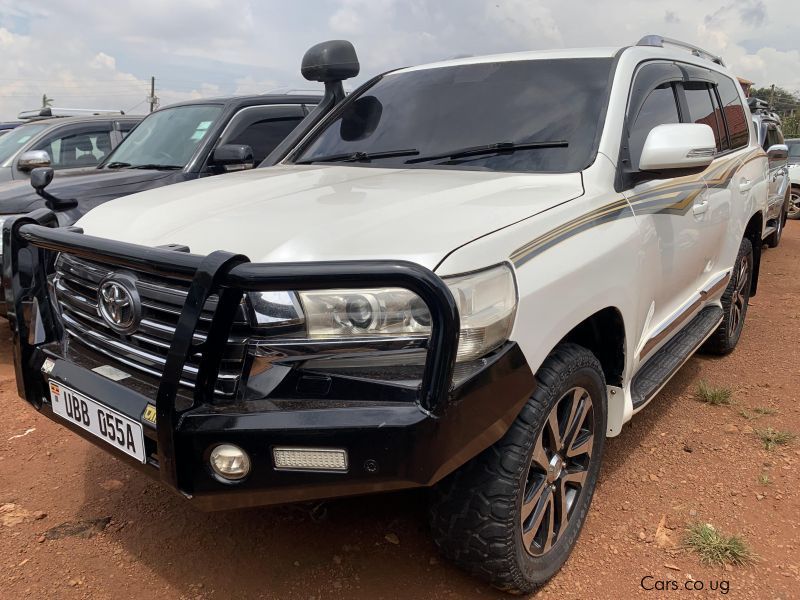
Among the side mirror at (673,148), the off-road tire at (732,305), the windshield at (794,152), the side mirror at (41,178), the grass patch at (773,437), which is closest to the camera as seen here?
the side mirror at (673,148)

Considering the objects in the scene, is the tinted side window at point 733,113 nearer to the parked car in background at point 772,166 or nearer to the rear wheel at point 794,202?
the parked car in background at point 772,166

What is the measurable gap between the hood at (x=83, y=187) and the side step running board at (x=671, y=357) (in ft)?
12.1

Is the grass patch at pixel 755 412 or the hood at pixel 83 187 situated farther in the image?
the hood at pixel 83 187

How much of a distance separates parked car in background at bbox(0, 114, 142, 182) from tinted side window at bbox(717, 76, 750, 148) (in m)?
5.77

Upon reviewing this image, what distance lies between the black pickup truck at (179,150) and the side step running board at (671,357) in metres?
2.97

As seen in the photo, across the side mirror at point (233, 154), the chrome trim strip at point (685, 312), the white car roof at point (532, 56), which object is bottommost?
the chrome trim strip at point (685, 312)

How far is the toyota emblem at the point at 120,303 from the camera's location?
1957mm

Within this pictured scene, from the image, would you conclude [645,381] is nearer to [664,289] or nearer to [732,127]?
[664,289]

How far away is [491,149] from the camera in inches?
109

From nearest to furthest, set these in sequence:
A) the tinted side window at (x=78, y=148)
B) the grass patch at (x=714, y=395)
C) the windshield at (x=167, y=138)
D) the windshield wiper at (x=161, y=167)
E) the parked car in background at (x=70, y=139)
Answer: the grass patch at (x=714, y=395), the windshield wiper at (x=161, y=167), the windshield at (x=167, y=138), the parked car in background at (x=70, y=139), the tinted side window at (x=78, y=148)

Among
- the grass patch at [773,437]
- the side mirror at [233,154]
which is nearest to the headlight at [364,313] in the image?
the grass patch at [773,437]

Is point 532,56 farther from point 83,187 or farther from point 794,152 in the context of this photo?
point 794,152

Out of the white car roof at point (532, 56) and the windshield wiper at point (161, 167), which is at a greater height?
the white car roof at point (532, 56)

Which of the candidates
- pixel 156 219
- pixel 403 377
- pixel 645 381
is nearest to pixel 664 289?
pixel 645 381
